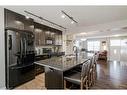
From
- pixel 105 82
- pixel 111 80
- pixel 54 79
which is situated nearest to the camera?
pixel 54 79

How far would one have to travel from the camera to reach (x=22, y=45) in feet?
11.9

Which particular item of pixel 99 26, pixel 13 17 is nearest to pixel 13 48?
pixel 13 17

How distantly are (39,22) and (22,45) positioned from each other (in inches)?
66.5

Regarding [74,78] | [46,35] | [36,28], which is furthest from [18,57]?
[46,35]

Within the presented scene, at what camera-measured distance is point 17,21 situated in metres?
3.59

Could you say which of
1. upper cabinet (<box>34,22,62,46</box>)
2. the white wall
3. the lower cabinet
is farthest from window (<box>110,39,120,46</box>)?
the white wall

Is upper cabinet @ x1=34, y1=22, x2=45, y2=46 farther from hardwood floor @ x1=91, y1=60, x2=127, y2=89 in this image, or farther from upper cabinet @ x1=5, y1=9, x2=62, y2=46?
hardwood floor @ x1=91, y1=60, x2=127, y2=89

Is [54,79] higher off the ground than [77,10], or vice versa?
[77,10]

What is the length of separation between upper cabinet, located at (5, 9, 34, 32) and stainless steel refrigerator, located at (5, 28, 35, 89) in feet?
0.63

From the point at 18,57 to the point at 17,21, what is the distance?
1.21 metres

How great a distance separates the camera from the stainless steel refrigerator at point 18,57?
3.18 metres

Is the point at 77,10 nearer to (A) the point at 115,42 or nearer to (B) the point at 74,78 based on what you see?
(B) the point at 74,78

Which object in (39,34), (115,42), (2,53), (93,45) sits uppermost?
(39,34)
